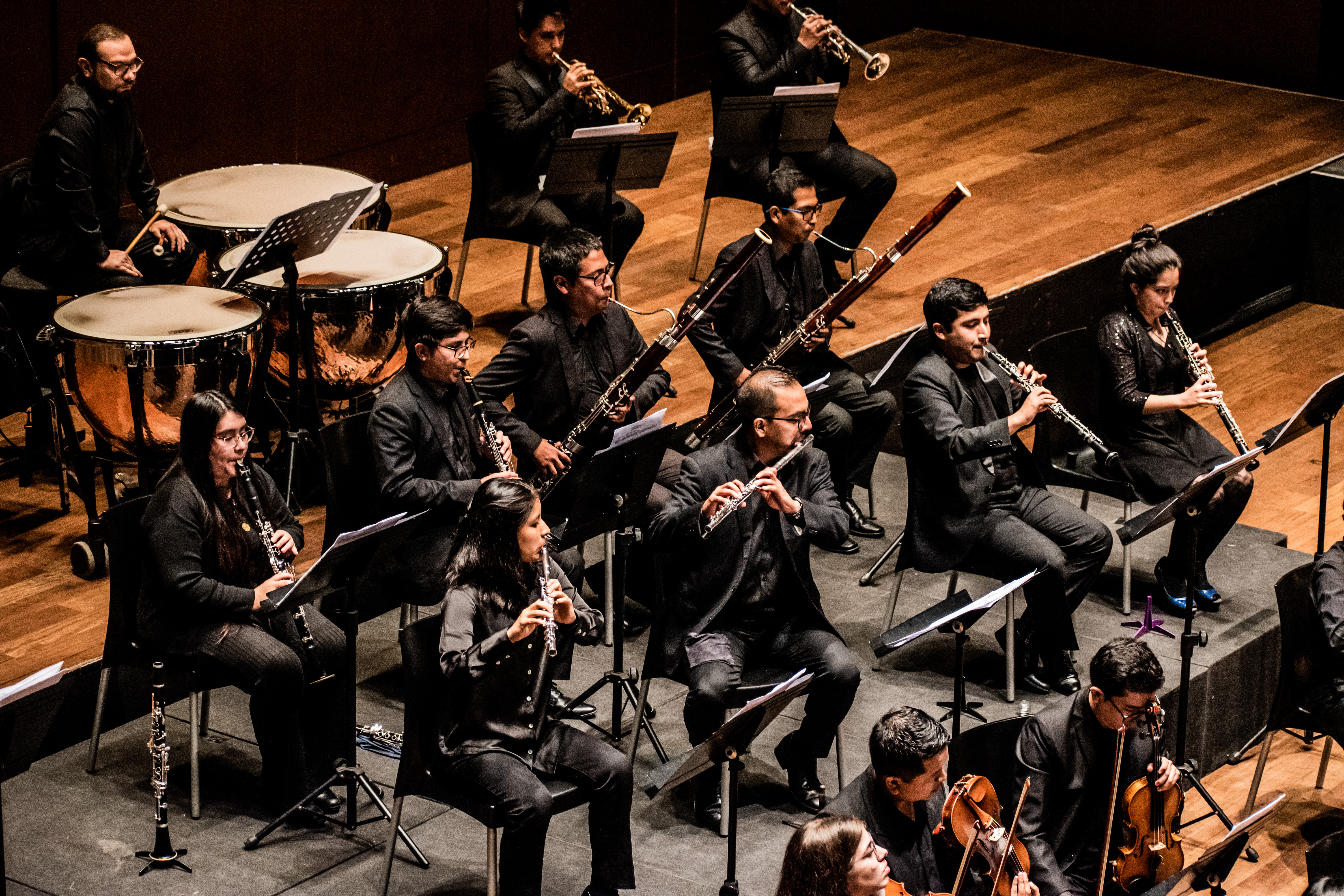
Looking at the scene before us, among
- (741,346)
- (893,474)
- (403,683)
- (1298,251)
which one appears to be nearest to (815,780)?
(403,683)

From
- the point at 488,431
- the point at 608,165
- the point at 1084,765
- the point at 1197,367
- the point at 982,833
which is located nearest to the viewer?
the point at 982,833

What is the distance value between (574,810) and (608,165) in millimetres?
2370

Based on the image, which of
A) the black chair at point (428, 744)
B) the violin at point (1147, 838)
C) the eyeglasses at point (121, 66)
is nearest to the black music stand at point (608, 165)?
the eyeglasses at point (121, 66)

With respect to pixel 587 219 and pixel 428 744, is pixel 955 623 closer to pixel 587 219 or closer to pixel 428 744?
pixel 428 744

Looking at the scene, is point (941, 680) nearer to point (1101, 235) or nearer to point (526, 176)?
point (526, 176)

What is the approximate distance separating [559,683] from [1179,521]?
6.84 feet

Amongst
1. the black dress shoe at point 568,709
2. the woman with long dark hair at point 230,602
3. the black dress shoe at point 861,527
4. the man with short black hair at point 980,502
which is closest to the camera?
the woman with long dark hair at point 230,602

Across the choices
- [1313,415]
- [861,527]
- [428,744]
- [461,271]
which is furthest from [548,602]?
[461,271]

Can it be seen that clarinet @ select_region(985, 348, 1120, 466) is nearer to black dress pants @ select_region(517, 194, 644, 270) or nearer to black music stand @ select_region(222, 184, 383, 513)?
black dress pants @ select_region(517, 194, 644, 270)

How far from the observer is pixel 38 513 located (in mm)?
5891

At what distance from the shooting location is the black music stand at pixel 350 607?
4.25 metres

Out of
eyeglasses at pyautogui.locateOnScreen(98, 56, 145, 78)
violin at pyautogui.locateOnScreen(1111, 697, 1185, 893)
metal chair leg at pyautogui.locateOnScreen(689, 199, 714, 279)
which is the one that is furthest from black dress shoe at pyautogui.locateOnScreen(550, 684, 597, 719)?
metal chair leg at pyautogui.locateOnScreen(689, 199, 714, 279)

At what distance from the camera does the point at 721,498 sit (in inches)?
185

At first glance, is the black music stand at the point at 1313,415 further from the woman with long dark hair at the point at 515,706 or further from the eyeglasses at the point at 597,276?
the woman with long dark hair at the point at 515,706
